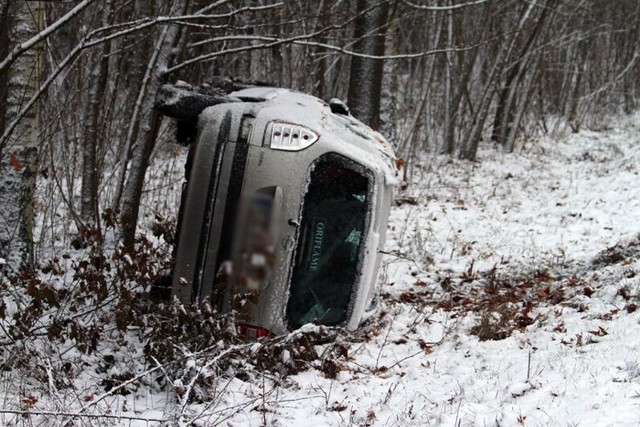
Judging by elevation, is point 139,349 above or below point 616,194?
below

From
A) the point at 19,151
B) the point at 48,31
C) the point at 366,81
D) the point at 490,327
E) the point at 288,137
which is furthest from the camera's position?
the point at 366,81

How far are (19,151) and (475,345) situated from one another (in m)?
3.78

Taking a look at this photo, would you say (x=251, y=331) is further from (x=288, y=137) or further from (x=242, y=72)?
(x=242, y=72)

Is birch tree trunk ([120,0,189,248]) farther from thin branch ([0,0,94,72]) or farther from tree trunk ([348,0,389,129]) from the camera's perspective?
tree trunk ([348,0,389,129])

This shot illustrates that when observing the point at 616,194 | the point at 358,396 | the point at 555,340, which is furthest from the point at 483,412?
the point at 616,194

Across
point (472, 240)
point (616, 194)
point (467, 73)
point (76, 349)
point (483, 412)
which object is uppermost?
point (467, 73)

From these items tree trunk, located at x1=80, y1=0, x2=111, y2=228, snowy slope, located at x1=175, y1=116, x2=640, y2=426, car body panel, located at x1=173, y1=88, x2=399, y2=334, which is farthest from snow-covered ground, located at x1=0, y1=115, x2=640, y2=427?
tree trunk, located at x1=80, y1=0, x2=111, y2=228

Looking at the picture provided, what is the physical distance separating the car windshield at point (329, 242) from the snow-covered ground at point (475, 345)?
35 cm

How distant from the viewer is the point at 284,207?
4.62 meters

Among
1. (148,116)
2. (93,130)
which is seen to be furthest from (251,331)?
(93,130)

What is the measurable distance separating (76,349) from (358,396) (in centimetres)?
193

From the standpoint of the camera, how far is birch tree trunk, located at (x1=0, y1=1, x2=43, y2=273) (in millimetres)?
5273

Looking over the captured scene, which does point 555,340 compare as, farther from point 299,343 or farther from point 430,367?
point 299,343

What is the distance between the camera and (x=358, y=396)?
4.44 m
